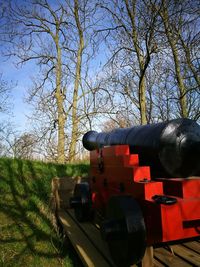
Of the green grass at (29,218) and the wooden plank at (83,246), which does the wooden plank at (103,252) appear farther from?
the green grass at (29,218)

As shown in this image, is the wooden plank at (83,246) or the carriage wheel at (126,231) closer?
the carriage wheel at (126,231)

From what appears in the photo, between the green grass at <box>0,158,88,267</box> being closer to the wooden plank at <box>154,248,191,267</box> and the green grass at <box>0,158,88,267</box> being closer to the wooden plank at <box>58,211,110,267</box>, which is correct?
the wooden plank at <box>58,211,110,267</box>

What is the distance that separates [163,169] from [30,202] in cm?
357

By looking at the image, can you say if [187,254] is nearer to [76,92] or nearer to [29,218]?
[29,218]

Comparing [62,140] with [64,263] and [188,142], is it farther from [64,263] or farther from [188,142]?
[188,142]

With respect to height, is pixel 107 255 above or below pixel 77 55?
below

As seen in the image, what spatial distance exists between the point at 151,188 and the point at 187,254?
2.74 ft

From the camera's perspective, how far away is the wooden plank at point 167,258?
233cm

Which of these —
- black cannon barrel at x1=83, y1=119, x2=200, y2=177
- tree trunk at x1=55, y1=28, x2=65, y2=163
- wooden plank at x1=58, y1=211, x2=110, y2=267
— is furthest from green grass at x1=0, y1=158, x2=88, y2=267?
tree trunk at x1=55, y1=28, x2=65, y2=163

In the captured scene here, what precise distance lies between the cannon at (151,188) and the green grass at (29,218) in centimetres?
111

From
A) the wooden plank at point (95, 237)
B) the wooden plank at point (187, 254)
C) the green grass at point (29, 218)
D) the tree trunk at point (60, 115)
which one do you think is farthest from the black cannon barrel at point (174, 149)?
the tree trunk at point (60, 115)

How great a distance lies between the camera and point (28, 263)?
3.23 meters

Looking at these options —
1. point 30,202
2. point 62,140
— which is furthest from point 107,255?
point 62,140

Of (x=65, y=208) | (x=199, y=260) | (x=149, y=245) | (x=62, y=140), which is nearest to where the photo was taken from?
(x=149, y=245)
